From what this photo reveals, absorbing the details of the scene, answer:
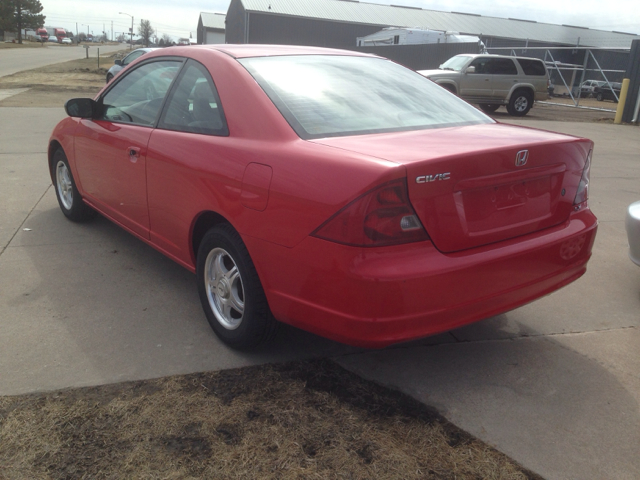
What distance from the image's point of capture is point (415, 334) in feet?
7.95

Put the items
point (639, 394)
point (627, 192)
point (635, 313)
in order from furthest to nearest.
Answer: point (627, 192), point (635, 313), point (639, 394)

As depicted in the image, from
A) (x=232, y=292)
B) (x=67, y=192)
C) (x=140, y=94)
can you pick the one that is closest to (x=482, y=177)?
(x=232, y=292)

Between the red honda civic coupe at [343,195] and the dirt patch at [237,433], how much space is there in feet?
1.20

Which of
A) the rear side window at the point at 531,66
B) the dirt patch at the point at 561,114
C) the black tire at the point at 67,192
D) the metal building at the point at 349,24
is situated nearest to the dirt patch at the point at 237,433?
the black tire at the point at 67,192

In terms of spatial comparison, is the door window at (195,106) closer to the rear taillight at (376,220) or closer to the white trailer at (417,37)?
the rear taillight at (376,220)

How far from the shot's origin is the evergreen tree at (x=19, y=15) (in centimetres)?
8206

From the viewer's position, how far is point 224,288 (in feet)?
10.2

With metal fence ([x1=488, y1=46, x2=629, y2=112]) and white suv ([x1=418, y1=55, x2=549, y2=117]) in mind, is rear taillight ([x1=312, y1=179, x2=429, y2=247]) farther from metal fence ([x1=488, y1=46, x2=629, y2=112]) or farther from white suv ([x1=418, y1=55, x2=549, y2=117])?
metal fence ([x1=488, y1=46, x2=629, y2=112])

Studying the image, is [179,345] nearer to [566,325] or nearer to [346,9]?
[566,325]

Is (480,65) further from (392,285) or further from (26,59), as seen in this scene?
(26,59)

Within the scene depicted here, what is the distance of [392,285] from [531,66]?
64.5 ft

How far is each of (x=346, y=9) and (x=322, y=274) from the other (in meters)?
48.8

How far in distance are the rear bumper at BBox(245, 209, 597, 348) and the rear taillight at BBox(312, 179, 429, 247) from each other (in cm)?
4

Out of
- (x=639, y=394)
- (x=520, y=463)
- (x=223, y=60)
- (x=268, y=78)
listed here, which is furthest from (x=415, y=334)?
(x=223, y=60)
